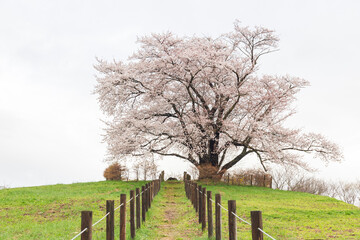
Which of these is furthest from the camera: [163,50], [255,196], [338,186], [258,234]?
[338,186]

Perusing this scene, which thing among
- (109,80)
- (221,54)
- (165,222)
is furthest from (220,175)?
(165,222)

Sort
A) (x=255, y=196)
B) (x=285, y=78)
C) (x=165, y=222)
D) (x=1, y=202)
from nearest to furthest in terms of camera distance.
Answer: (x=165, y=222) → (x=1, y=202) → (x=255, y=196) → (x=285, y=78)

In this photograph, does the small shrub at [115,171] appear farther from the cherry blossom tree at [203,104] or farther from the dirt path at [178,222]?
the dirt path at [178,222]

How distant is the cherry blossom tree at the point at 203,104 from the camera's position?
96.7 ft

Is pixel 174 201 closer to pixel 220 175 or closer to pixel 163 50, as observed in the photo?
pixel 220 175

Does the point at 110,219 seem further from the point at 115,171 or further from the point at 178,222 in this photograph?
the point at 115,171

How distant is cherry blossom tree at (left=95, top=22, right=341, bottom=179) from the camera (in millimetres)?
29469

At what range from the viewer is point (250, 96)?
31078mm

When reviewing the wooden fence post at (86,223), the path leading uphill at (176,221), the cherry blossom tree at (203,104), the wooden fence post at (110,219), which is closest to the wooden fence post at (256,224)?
the wooden fence post at (86,223)

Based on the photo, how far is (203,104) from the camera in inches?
1238

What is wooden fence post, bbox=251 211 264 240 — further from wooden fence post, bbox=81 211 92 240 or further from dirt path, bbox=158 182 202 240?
dirt path, bbox=158 182 202 240

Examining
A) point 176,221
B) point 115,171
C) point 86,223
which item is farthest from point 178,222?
point 115,171

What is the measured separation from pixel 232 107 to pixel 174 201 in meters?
12.5

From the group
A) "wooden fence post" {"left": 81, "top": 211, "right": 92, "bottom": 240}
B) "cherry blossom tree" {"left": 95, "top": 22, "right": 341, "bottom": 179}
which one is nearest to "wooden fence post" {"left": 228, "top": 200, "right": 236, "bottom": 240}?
"wooden fence post" {"left": 81, "top": 211, "right": 92, "bottom": 240}
